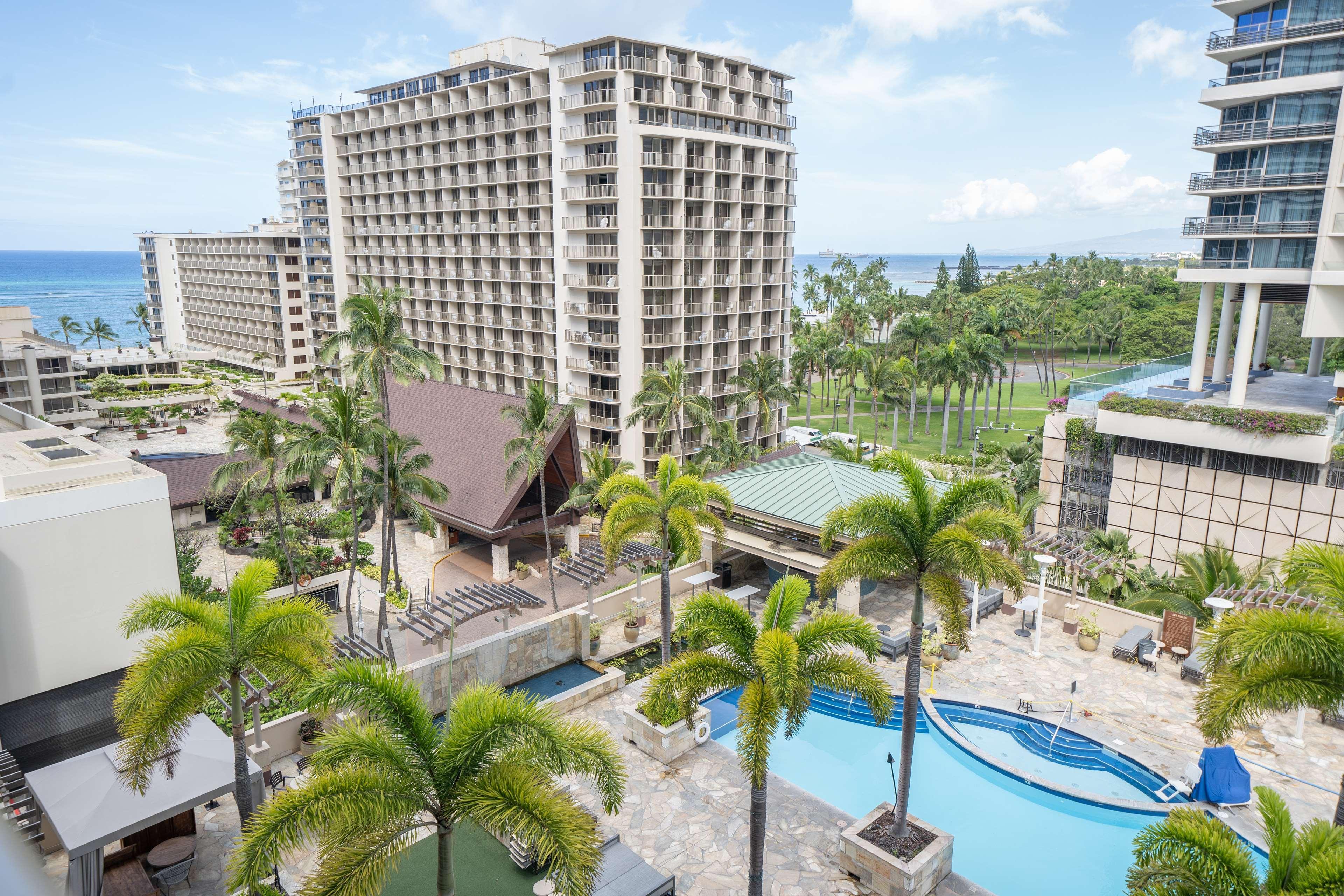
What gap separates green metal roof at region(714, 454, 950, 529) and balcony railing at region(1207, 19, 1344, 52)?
75.8 ft

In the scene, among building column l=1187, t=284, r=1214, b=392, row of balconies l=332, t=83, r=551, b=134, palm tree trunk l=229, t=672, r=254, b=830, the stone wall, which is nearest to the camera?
palm tree trunk l=229, t=672, r=254, b=830

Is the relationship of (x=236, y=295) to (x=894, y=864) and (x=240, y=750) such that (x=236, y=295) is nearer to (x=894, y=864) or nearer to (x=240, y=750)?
(x=240, y=750)

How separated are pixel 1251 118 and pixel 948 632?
3276cm

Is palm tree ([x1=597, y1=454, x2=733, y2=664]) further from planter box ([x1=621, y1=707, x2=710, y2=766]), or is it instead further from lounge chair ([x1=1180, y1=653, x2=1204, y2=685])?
lounge chair ([x1=1180, y1=653, x2=1204, y2=685])

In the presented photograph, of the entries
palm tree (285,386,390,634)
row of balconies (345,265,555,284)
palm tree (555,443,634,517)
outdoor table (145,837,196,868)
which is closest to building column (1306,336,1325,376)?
palm tree (555,443,634,517)

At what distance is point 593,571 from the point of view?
1243 inches

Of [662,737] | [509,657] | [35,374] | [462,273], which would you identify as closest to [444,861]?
[662,737]

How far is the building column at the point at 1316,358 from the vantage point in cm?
4850

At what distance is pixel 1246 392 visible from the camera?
41.2 metres

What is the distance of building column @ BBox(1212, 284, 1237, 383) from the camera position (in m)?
42.6

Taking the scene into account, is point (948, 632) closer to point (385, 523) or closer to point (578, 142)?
point (385, 523)

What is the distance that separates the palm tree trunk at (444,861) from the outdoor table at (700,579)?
65.9ft

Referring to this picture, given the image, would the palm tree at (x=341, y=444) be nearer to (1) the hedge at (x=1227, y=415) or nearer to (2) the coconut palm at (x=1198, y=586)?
(2) the coconut palm at (x=1198, y=586)

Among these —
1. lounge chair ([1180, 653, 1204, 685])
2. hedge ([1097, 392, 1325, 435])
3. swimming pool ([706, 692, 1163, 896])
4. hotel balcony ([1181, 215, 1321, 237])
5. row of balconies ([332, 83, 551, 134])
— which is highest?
row of balconies ([332, 83, 551, 134])
